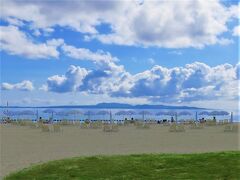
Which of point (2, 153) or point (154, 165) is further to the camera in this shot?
point (2, 153)

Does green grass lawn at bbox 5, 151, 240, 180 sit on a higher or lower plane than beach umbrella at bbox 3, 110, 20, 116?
lower

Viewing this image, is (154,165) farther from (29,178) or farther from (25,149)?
(25,149)

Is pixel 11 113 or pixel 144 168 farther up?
pixel 11 113

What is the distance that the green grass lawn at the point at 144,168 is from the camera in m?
7.52

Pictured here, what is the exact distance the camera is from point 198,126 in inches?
1111

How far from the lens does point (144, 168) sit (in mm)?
8094

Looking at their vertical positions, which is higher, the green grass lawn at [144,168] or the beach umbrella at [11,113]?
the beach umbrella at [11,113]

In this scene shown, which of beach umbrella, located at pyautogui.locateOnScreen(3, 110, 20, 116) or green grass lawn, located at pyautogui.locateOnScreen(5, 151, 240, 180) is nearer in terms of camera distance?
green grass lawn, located at pyautogui.locateOnScreen(5, 151, 240, 180)

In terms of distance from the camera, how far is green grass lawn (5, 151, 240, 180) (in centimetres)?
752

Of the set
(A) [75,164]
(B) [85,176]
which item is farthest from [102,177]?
(A) [75,164]

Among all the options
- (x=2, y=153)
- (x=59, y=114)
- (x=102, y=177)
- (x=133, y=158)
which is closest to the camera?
(x=102, y=177)

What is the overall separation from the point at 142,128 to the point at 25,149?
14705 millimetres

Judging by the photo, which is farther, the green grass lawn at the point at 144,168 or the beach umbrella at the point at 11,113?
the beach umbrella at the point at 11,113

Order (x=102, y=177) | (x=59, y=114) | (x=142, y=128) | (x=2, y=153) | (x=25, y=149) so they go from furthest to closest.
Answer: (x=59, y=114), (x=142, y=128), (x=25, y=149), (x=2, y=153), (x=102, y=177)
